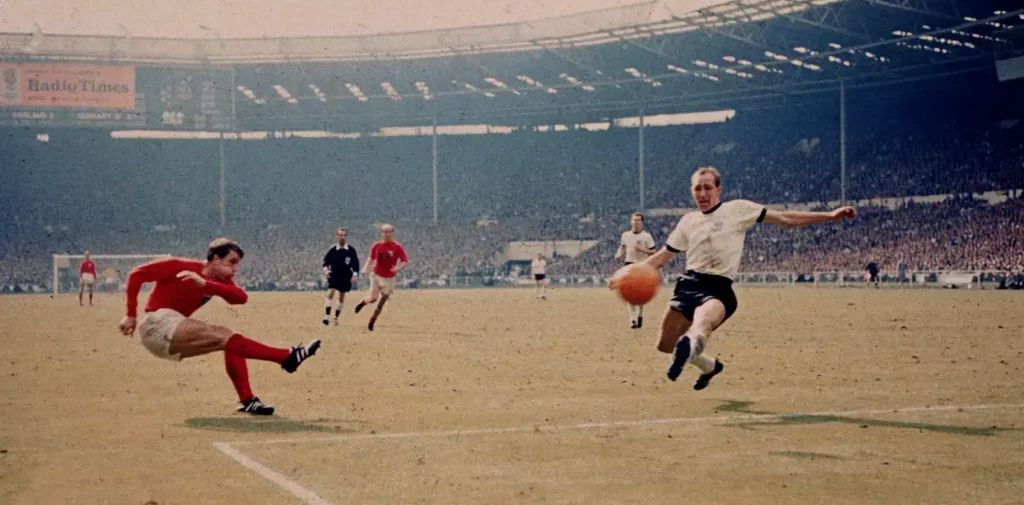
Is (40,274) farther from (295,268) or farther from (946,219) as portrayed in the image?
(946,219)

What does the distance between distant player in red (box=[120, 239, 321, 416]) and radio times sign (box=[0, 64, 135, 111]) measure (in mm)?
65217

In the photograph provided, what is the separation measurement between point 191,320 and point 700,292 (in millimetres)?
4750

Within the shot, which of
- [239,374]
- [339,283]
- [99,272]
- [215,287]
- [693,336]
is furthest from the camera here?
[99,272]

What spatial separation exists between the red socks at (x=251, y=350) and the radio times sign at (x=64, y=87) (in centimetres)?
6555

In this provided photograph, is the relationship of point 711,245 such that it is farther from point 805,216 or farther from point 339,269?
point 339,269

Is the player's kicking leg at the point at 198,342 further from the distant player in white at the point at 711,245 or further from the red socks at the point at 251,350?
the distant player in white at the point at 711,245

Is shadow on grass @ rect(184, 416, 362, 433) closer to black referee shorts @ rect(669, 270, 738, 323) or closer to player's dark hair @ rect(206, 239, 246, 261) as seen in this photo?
player's dark hair @ rect(206, 239, 246, 261)

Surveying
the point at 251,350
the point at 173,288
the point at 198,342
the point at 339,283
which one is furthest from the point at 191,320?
the point at 339,283

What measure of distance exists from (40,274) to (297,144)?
22.2 meters

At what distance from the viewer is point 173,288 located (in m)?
9.74

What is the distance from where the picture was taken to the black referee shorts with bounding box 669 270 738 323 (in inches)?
392

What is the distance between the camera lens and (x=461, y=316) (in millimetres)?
28172

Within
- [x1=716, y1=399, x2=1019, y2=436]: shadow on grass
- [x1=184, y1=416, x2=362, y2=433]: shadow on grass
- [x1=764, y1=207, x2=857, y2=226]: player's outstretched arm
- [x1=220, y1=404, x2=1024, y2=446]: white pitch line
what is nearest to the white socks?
[x1=716, y1=399, x2=1019, y2=436]: shadow on grass

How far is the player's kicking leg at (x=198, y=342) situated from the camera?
9.53 metres
